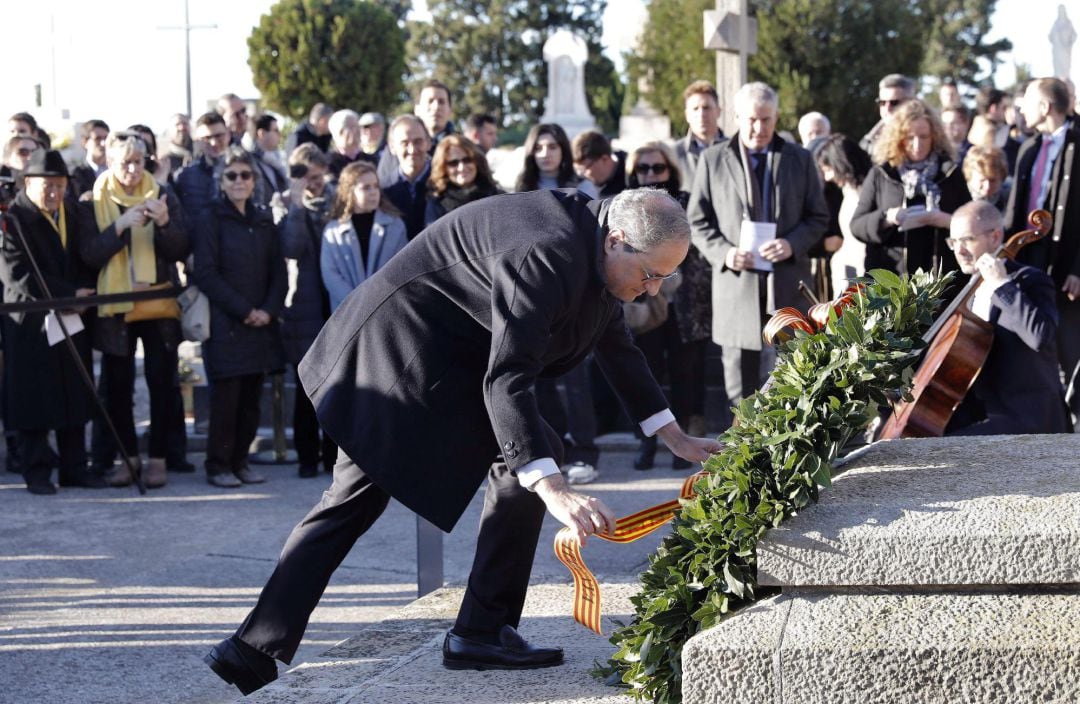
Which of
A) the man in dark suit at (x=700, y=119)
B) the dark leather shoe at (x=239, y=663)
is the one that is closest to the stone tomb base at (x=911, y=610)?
the dark leather shoe at (x=239, y=663)

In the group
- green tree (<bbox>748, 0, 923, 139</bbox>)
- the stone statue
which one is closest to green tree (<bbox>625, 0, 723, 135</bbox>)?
→ green tree (<bbox>748, 0, 923, 139</bbox>)

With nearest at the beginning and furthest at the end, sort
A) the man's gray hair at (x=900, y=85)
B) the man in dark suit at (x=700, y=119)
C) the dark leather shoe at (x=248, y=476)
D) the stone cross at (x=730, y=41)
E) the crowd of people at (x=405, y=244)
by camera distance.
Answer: the crowd of people at (x=405, y=244)
the dark leather shoe at (x=248, y=476)
the man in dark suit at (x=700, y=119)
the man's gray hair at (x=900, y=85)
the stone cross at (x=730, y=41)

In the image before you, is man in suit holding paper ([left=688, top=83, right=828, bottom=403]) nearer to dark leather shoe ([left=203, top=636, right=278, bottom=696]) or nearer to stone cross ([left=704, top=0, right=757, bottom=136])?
stone cross ([left=704, top=0, right=757, bottom=136])

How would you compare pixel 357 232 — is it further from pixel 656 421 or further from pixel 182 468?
pixel 656 421

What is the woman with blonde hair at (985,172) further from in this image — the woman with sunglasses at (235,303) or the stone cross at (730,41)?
the woman with sunglasses at (235,303)

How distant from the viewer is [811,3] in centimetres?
3800

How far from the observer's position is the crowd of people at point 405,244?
26.4 feet

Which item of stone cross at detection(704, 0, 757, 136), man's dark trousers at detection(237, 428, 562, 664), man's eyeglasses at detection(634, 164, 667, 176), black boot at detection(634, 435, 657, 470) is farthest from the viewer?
stone cross at detection(704, 0, 757, 136)

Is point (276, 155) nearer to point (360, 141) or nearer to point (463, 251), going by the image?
point (360, 141)

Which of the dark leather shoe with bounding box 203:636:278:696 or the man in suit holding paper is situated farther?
the man in suit holding paper

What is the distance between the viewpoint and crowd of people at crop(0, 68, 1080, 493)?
8.04m

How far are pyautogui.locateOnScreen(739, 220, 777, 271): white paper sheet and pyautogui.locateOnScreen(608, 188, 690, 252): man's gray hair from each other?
4.09 meters

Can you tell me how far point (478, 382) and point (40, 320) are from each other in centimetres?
501

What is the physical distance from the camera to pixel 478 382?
4203 millimetres
